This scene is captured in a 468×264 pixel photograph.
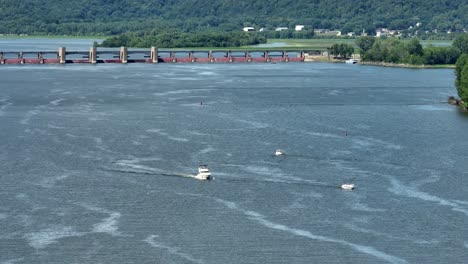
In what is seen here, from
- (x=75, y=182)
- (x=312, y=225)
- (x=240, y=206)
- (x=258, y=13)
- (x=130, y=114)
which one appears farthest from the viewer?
(x=258, y=13)

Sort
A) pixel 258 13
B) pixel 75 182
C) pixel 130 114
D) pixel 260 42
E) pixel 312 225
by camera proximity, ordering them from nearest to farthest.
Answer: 1. pixel 312 225
2. pixel 75 182
3. pixel 130 114
4. pixel 260 42
5. pixel 258 13

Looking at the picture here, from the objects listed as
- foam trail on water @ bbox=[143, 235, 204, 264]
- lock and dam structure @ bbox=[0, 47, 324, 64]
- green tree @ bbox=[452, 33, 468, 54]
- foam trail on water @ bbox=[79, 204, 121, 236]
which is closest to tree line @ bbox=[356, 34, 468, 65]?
green tree @ bbox=[452, 33, 468, 54]

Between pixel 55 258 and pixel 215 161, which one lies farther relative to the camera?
pixel 215 161

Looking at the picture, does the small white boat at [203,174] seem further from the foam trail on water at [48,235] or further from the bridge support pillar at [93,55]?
the bridge support pillar at [93,55]

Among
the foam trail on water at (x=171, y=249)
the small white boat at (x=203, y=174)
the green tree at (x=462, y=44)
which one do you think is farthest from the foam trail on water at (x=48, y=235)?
the green tree at (x=462, y=44)

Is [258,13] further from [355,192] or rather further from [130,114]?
Result: [355,192]

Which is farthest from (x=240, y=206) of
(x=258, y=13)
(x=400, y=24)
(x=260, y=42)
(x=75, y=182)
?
(x=258, y=13)
